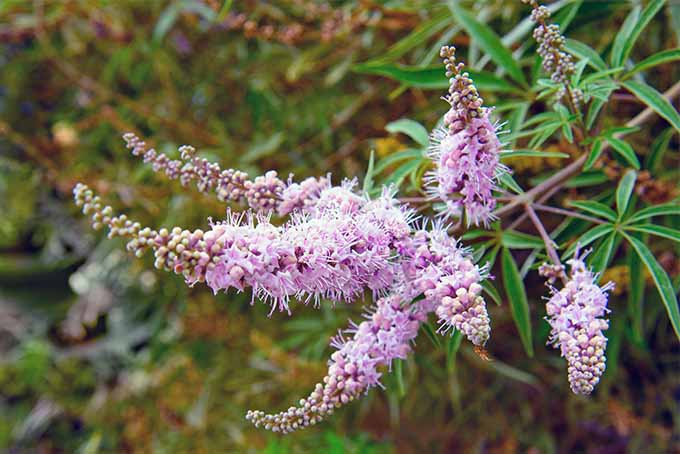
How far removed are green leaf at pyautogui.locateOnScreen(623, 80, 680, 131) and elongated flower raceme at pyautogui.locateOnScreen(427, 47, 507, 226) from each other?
250 millimetres

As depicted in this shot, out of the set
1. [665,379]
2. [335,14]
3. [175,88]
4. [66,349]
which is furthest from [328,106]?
[66,349]

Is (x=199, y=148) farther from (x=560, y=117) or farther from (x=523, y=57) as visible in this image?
(x=560, y=117)

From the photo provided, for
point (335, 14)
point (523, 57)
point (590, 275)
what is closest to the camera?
point (590, 275)

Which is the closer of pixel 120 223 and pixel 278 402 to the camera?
pixel 120 223

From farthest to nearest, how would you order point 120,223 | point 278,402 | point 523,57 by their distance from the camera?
point 278,402 → point 523,57 → point 120,223

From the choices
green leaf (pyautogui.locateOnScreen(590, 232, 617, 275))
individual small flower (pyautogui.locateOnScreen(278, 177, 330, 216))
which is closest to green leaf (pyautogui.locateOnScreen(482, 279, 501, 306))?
green leaf (pyautogui.locateOnScreen(590, 232, 617, 275))

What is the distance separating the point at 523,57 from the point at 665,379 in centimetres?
79

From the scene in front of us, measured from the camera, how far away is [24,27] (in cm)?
167

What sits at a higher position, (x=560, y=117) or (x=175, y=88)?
(x=175, y=88)

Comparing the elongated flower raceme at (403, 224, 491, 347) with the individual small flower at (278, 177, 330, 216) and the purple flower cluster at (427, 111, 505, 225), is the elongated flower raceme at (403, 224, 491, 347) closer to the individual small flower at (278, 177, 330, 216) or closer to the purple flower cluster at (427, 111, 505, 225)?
the purple flower cluster at (427, 111, 505, 225)

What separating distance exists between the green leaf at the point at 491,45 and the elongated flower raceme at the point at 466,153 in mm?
297

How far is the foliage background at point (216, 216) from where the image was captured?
1.25 m

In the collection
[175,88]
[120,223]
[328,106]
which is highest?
[175,88]

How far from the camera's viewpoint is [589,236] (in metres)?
0.76
